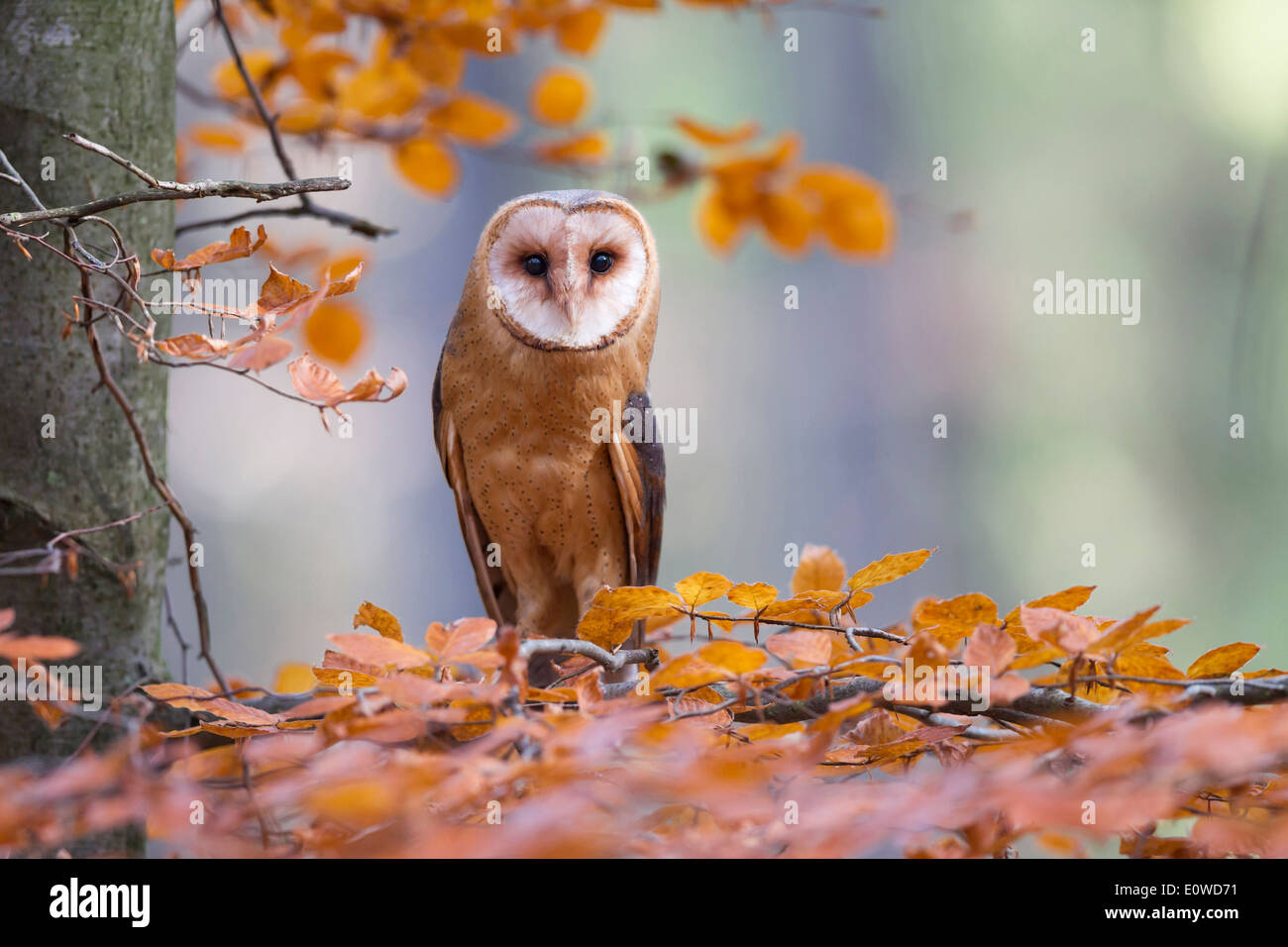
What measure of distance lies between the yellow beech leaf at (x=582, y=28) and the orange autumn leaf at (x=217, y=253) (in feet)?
2.16

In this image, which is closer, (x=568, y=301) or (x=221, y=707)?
(x=221, y=707)

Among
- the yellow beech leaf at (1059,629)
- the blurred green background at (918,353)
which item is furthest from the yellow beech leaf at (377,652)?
the blurred green background at (918,353)

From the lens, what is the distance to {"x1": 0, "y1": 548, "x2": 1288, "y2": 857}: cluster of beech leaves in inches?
17.3

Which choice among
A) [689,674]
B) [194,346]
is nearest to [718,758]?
[689,674]

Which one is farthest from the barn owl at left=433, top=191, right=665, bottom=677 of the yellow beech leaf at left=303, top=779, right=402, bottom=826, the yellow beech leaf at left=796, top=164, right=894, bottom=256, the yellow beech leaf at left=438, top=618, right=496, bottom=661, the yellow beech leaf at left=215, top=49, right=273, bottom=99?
the yellow beech leaf at left=303, top=779, right=402, bottom=826

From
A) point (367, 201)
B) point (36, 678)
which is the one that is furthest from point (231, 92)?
point (367, 201)

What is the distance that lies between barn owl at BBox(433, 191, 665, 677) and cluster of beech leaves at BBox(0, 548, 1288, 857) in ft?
1.65

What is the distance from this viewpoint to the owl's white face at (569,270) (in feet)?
3.80

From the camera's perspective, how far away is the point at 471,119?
4.18 feet

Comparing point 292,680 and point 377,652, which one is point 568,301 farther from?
point 377,652

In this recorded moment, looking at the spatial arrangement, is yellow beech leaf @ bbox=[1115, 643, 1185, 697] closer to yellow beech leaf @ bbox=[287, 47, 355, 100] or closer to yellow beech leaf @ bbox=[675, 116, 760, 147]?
yellow beech leaf @ bbox=[675, 116, 760, 147]

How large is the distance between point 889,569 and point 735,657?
7.0 inches
